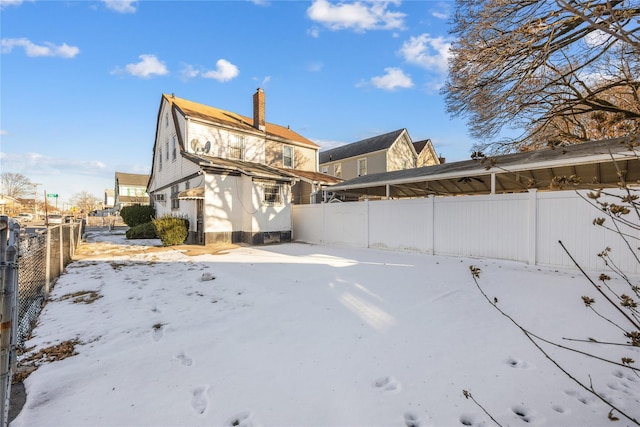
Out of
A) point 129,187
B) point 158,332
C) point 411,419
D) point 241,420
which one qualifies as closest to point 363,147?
point 158,332

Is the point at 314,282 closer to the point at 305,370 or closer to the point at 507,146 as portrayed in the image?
the point at 305,370

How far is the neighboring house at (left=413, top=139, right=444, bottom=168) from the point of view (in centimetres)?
2838

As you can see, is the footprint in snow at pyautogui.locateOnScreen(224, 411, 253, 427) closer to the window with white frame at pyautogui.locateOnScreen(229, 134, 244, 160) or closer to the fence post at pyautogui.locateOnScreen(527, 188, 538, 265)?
the fence post at pyautogui.locateOnScreen(527, 188, 538, 265)

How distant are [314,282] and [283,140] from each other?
49.2ft

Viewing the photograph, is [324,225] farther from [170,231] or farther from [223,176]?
[170,231]

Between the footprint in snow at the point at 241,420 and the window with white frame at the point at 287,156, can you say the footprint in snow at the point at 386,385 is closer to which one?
the footprint in snow at the point at 241,420

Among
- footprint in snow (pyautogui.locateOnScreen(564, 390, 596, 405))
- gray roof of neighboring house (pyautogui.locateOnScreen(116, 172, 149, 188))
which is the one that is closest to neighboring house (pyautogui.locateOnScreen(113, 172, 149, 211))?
gray roof of neighboring house (pyautogui.locateOnScreen(116, 172, 149, 188))

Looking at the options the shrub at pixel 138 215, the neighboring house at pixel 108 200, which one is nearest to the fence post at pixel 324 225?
the shrub at pixel 138 215

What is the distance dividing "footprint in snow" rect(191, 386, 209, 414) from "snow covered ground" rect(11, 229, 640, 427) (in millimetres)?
13

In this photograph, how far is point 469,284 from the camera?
5.96 m

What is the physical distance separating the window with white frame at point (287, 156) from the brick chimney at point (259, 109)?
2.22 meters

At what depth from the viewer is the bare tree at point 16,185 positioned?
52.3 m

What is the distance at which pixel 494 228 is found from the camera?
8.35m

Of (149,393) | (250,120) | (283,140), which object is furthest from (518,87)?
(250,120)
